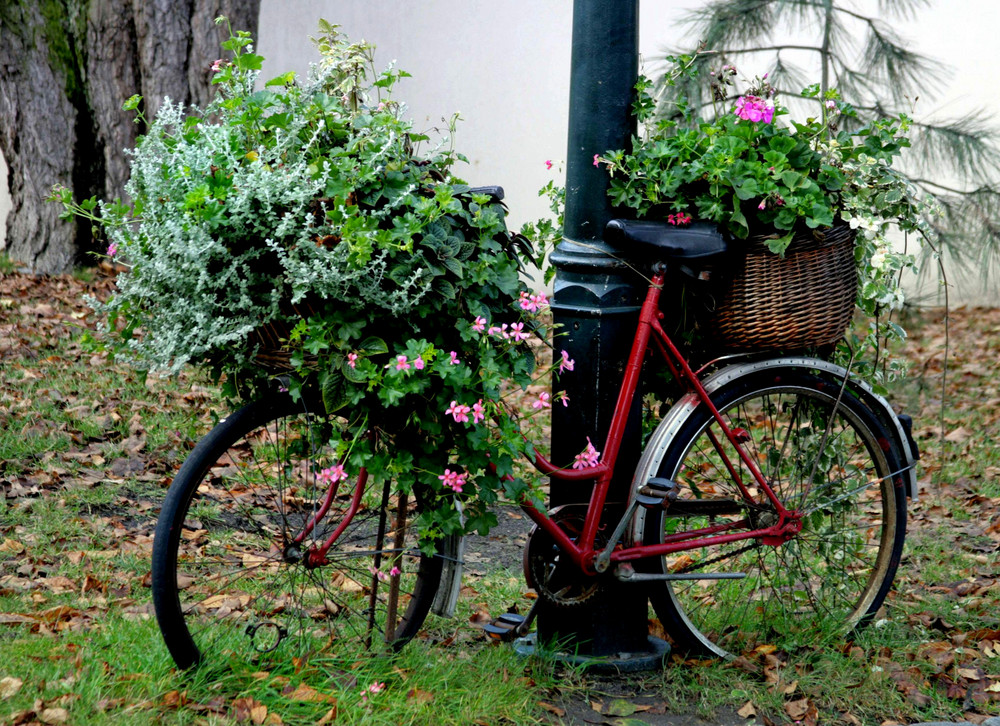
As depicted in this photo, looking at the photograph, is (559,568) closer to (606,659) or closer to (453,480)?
(606,659)

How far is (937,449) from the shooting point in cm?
554

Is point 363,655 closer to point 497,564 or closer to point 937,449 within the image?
point 497,564

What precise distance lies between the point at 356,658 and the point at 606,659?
2.38ft

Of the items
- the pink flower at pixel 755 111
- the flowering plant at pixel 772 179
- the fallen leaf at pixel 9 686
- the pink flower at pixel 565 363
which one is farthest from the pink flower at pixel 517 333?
the fallen leaf at pixel 9 686

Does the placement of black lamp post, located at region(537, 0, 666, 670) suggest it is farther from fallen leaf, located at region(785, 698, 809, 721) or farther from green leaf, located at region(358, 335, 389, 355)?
green leaf, located at region(358, 335, 389, 355)

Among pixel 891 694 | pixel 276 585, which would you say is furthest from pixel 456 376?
pixel 891 694

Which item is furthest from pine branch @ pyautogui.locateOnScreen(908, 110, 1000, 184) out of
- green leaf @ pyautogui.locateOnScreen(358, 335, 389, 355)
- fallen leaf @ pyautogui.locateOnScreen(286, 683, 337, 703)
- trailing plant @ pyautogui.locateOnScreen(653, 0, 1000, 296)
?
fallen leaf @ pyautogui.locateOnScreen(286, 683, 337, 703)

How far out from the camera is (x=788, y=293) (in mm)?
2844

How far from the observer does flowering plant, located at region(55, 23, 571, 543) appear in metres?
2.33

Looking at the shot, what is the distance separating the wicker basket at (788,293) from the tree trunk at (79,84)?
566 centimetres

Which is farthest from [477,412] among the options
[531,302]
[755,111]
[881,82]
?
[881,82]

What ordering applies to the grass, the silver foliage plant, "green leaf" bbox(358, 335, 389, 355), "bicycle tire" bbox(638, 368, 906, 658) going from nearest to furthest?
the silver foliage plant → "green leaf" bbox(358, 335, 389, 355) → the grass → "bicycle tire" bbox(638, 368, 906, 658)

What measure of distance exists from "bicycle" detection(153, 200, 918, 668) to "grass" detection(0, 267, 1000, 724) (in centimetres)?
13

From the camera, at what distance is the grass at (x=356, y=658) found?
2.67 metres
